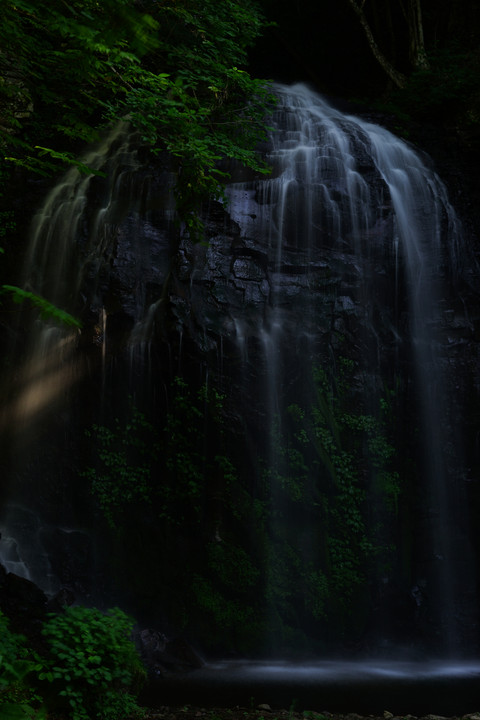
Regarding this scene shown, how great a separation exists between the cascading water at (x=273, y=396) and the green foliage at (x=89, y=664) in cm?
336

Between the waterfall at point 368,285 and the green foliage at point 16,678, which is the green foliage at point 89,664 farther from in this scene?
the waterfall at point 368,285

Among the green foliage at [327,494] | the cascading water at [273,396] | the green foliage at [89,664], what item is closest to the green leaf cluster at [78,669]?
the green foliage at [89,664]

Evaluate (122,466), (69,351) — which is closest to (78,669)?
(122,466)

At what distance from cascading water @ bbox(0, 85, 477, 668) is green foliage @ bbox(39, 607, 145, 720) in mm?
3356

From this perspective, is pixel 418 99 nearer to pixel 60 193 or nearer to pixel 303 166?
pixel 303 166

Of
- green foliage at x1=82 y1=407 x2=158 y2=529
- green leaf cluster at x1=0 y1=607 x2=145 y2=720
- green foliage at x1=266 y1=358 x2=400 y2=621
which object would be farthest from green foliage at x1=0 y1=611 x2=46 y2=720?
green foliage at x1=266 y1=358 x2=400 y2=621

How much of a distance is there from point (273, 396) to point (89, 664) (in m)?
4.75

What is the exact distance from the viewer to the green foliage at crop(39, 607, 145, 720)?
12.3ft

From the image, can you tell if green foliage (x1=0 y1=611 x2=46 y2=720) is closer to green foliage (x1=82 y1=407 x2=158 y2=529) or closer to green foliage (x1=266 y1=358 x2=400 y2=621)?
green foliage (x1=82 y1=407 x2=158 y2=529)

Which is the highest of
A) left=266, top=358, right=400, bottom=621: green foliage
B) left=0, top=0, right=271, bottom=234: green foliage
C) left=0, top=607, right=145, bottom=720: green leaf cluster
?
left=0, top=0, right=271, bottom=234: green foliage

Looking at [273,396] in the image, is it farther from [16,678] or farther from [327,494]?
[16,678]

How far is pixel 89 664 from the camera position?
392 centimetres

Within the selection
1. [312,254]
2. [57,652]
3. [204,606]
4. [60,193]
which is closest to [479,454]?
[312,254]

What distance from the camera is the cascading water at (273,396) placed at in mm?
7574
